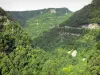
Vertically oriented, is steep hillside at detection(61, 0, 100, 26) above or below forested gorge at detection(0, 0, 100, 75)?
above

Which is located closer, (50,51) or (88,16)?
(50,51)

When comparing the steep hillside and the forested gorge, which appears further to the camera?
the steep hillside

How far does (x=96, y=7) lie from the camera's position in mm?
153875

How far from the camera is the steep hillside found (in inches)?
5757

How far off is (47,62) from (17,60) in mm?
9109

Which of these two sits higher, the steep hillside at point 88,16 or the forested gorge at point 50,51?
the steep hillside at point 88,16

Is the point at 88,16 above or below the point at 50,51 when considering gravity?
above

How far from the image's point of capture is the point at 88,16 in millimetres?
151500

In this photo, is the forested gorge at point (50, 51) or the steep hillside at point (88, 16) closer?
the forested gorge at point (50, 51)

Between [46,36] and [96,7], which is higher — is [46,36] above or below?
below

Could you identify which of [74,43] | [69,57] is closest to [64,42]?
[74,43]

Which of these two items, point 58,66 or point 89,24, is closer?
point 58,66

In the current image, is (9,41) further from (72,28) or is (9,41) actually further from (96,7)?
(96,7)

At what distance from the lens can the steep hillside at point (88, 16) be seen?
5757 inches
